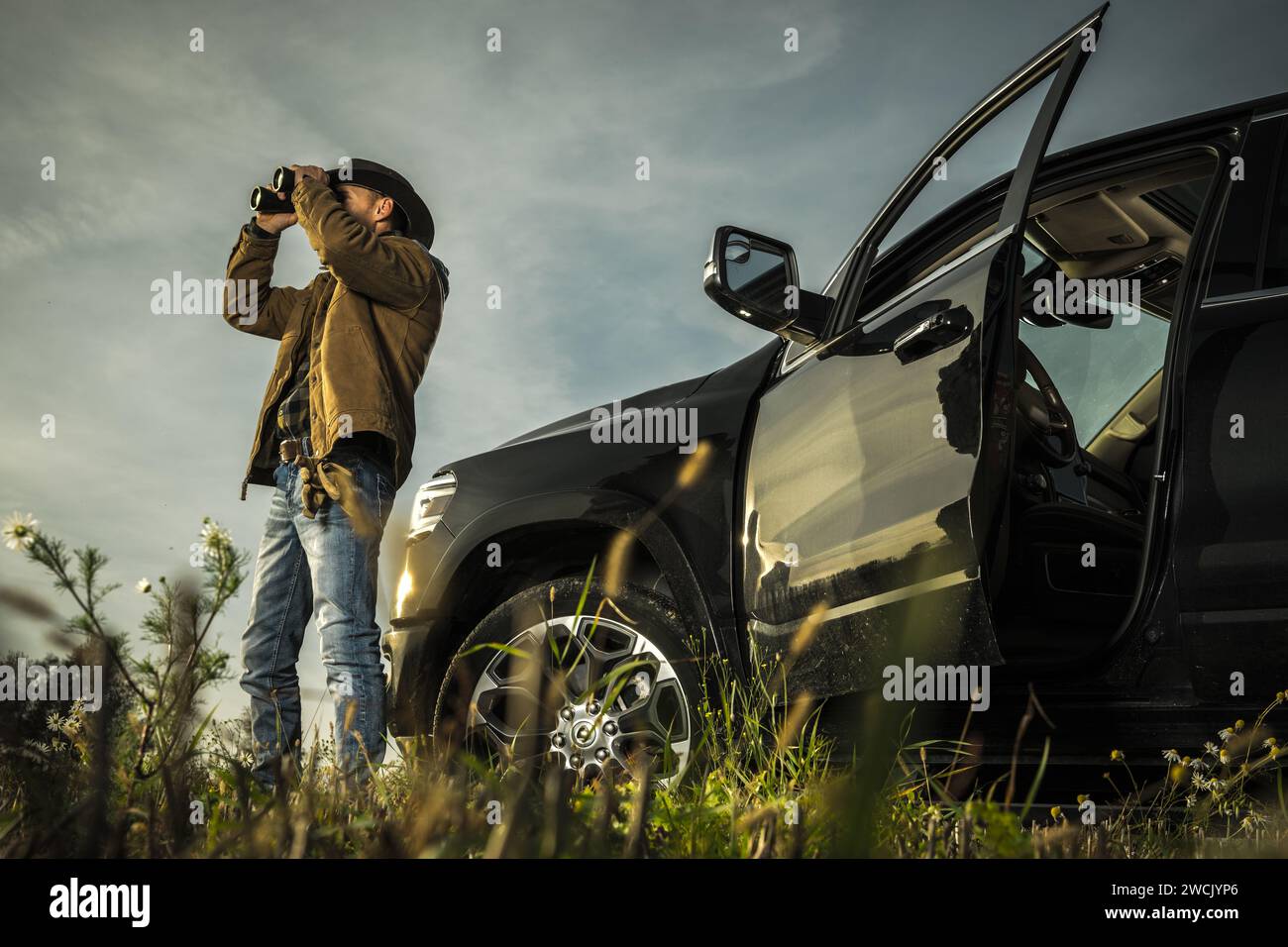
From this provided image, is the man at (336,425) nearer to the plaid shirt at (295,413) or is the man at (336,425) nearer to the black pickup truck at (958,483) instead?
the plaid shirt at (295,413)

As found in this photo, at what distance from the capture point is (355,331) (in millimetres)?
3164

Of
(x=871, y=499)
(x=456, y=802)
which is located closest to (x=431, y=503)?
(x=871, y=499)

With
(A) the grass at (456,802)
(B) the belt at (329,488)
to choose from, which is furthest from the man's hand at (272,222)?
(A) the grass at (456,802)

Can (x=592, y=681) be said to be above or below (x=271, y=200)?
below

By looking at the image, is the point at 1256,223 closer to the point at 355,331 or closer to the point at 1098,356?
the point at 1098,356

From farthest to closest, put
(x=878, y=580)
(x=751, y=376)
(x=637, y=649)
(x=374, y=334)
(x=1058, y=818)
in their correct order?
(x=374, y=334) → (x=751, y=376) → (x=637, y=649) → (x=878, y=580) → (x=1058, y=818)

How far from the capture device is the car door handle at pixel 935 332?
2.22 m

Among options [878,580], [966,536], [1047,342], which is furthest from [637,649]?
[1047,342]

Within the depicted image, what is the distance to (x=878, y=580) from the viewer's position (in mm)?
2264

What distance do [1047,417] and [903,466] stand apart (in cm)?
124

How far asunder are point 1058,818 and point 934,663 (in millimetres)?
391
